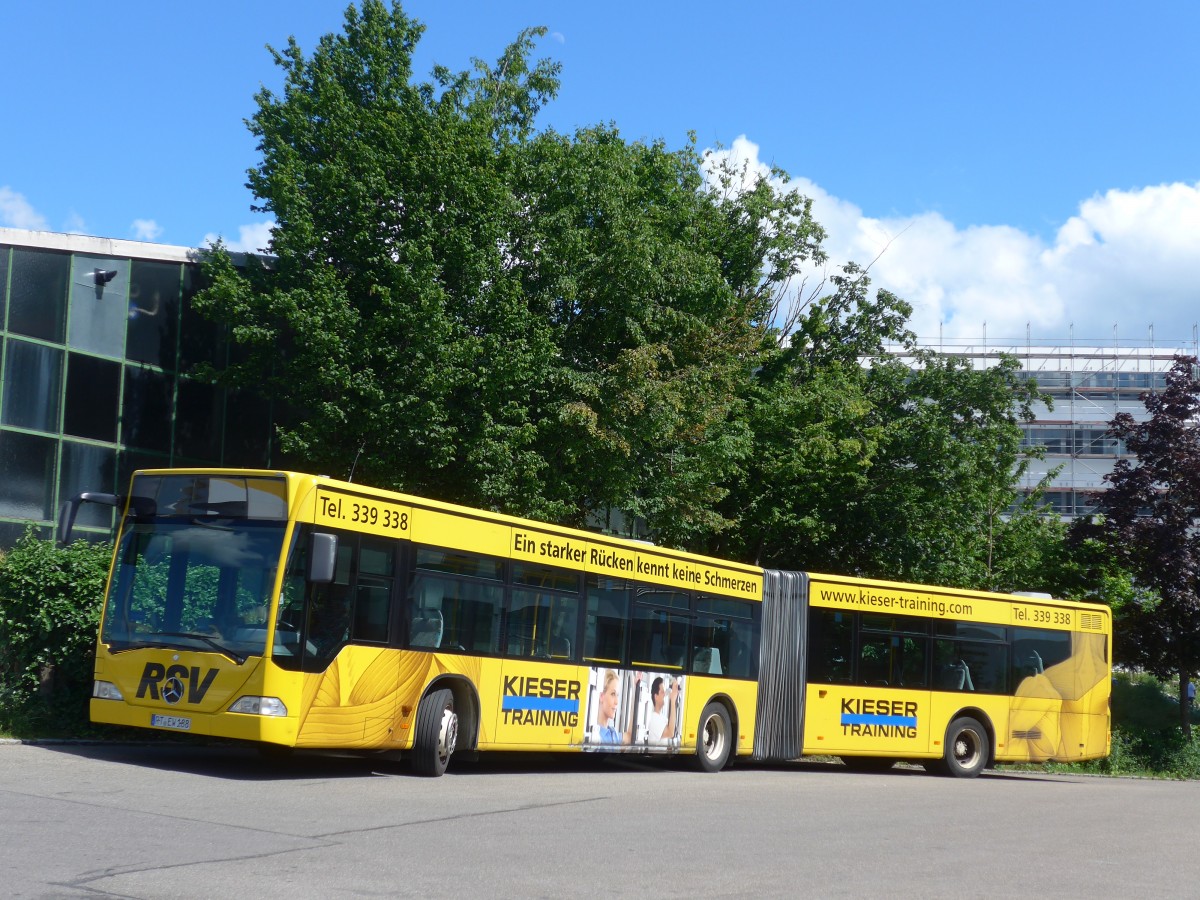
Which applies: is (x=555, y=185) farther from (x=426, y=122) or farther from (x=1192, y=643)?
(x=1192, y=643)

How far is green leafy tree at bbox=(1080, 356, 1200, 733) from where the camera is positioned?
3291cm

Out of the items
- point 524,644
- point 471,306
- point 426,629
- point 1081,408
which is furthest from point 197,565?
point 1081,408

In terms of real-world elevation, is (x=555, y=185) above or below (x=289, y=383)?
above

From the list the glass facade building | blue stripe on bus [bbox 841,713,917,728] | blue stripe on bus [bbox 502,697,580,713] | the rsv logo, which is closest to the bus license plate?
the rsv logo

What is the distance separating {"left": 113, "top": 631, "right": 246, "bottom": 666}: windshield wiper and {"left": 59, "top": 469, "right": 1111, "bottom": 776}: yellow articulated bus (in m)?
0.02

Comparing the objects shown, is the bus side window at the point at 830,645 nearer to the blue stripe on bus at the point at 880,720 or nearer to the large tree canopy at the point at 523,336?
the blue stripe on bus at the point at 880,720

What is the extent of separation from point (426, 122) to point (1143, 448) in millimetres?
20070

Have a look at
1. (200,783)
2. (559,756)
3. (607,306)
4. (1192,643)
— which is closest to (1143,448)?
(1192,643)

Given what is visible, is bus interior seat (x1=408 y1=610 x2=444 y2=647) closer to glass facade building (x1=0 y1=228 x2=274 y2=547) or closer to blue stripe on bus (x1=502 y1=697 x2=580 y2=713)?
blue stripe on bus (x1=502 y1=697 x2=580 y2=713)

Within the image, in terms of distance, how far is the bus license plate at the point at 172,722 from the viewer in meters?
13.3

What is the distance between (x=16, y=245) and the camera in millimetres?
24094

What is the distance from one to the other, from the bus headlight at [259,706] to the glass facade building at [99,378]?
12.6 meters

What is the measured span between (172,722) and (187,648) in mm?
721

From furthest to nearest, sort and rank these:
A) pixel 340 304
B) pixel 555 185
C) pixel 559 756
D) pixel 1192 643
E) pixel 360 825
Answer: pixel 1192 643
pixel 555 185
pixel 340 304
pixel 559 756
pixel 360 825
